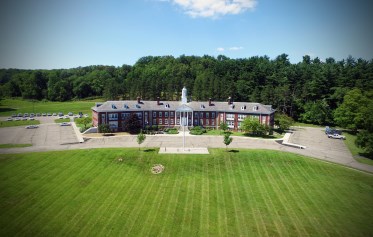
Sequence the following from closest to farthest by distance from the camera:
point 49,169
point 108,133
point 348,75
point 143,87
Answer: point 49,169, point 108,133, point 348,75, point 143,87

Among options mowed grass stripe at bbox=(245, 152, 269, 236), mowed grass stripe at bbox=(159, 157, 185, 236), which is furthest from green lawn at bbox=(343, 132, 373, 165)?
mowed grass stripe at bbox=(159, 157, 185, 236)

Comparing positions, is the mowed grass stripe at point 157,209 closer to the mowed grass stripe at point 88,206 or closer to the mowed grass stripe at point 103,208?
the mowed grass stripe at point 103,208

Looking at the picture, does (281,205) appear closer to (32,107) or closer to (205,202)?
(205,202)

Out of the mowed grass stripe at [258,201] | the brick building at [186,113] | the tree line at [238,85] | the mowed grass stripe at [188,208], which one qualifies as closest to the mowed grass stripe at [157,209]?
the mowed grass stripe at [188,208]

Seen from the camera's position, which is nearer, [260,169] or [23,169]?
[23,169]

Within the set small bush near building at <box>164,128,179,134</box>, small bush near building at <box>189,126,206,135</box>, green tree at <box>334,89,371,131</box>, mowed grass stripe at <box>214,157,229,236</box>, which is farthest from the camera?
green tree at <box>334,89,371,131</box>

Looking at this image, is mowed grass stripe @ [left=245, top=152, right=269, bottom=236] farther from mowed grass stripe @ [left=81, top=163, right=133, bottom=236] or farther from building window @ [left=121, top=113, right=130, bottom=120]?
building window @ [left=121, top=113, right=130, bottom=120]

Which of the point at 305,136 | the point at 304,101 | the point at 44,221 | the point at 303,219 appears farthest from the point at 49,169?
the point at 304,101

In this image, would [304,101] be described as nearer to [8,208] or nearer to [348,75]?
[348,75]
